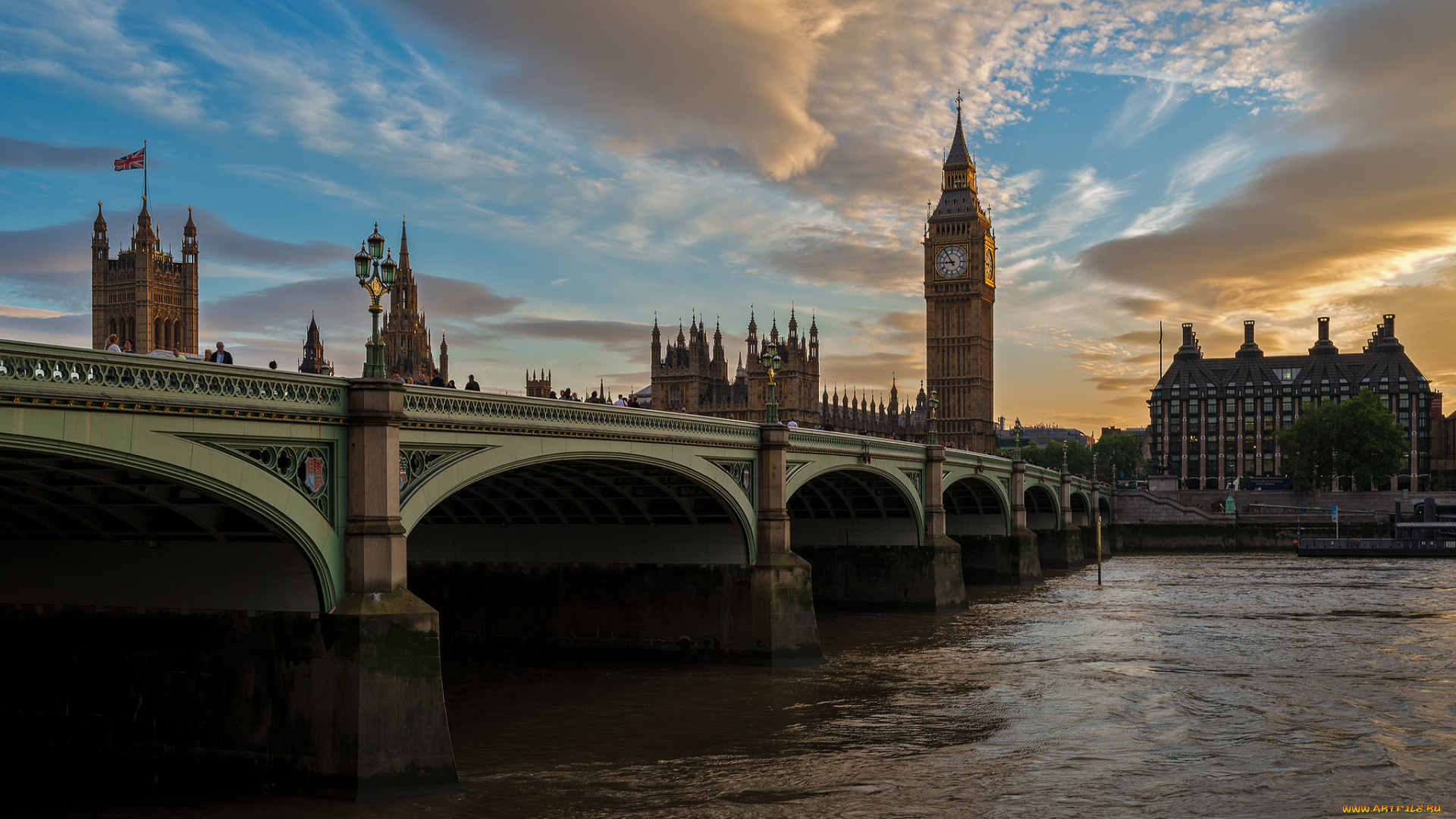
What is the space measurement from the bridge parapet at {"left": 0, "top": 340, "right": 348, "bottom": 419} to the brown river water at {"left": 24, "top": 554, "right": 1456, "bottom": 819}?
5.66 m

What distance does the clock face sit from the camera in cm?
14662

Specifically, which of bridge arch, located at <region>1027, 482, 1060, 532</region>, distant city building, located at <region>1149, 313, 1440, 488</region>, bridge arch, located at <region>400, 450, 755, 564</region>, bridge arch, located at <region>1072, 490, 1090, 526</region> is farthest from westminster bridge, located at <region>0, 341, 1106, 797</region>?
distant city building, located at <region>1149, 313, 1440, 488</region>

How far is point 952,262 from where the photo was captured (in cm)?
14712

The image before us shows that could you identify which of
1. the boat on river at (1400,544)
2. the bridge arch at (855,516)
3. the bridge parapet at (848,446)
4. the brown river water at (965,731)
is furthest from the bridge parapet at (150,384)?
the boat on river at (1400,544)

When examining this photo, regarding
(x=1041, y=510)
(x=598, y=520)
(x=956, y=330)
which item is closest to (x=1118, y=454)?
(x=956, y=330)

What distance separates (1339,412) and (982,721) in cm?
11287

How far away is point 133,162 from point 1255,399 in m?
159

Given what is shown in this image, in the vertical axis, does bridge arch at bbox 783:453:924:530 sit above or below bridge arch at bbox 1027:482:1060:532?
above

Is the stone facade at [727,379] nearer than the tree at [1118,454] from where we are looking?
Yes

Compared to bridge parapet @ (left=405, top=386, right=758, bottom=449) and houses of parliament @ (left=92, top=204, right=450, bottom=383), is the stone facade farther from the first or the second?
bridge parapet @ (left=405, top=386, right=758, bottom=449)

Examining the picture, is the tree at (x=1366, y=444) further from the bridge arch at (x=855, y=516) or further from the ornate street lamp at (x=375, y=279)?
the ornate street lamp at (x=375, y=279)

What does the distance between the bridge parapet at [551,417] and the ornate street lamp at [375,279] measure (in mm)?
621

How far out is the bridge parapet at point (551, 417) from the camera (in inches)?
787

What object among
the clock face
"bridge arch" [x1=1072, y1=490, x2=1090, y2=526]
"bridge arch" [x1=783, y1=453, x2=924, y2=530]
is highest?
the clock face
